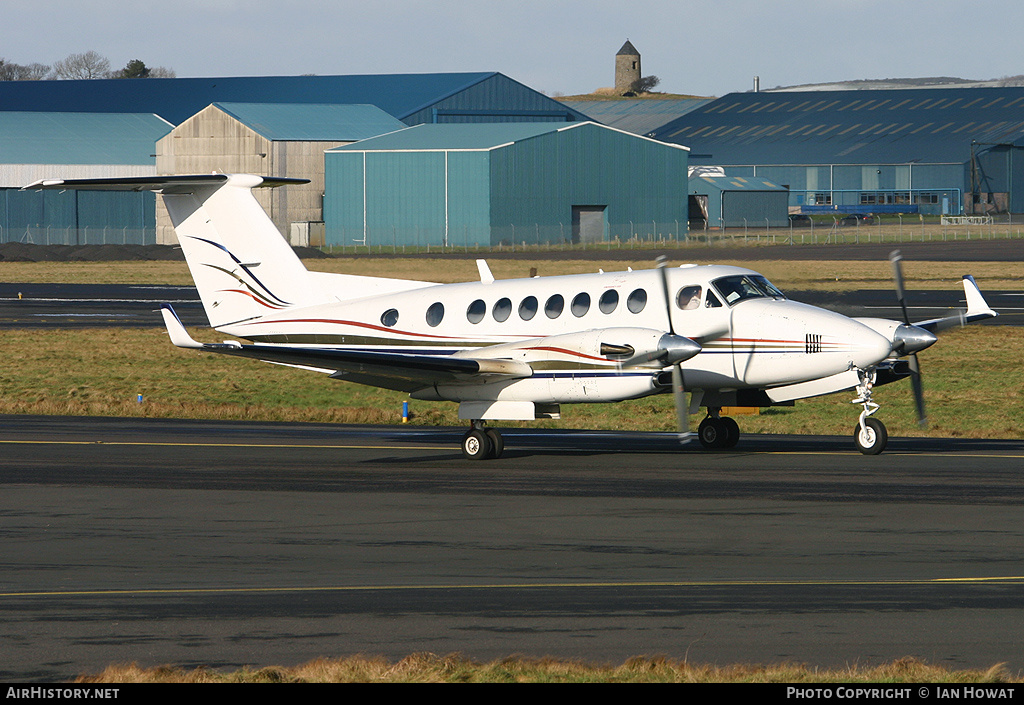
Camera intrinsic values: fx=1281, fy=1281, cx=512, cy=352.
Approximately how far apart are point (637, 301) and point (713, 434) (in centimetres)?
299

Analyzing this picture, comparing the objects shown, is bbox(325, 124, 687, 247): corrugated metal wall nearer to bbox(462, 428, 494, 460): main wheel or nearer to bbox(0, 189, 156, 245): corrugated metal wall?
bbox(0, 189, 156, 245): corrugated metal wall

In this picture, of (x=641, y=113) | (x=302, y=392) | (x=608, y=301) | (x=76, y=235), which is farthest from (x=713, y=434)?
(x=641, y=113)

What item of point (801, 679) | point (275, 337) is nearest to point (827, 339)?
point (275, 337)

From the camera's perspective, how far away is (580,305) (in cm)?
2153

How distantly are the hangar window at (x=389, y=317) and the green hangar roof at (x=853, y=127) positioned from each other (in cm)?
11040

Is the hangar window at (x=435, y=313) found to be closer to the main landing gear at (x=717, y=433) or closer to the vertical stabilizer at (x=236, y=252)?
the vertical stabilizer at (x=236, y=252)

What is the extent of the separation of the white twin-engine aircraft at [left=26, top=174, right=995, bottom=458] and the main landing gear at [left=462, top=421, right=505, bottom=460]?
0.08 ft

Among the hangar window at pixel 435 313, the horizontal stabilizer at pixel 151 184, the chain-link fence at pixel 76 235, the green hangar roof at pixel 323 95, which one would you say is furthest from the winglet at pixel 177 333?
the green hangar roof at pixel 323 95

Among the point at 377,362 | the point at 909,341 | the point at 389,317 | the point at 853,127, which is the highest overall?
the point at 853,127

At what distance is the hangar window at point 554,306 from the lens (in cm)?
2166

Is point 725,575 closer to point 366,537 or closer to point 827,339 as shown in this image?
point 366,537

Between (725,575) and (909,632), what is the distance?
8.55 ft

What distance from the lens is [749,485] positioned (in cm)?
1828

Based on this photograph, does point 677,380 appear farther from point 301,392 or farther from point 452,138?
point 452,138
